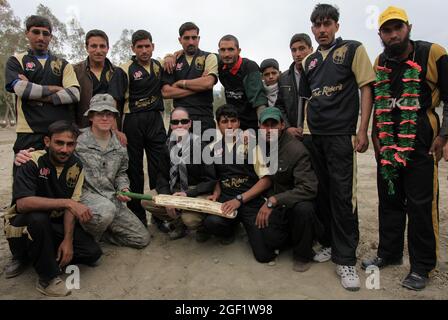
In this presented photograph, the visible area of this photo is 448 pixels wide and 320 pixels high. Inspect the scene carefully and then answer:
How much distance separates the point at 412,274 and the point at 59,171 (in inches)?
155

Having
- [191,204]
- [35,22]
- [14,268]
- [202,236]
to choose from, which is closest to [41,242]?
[14,268]

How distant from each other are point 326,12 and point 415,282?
2957mm

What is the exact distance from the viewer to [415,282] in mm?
3520

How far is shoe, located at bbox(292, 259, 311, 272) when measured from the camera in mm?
3896

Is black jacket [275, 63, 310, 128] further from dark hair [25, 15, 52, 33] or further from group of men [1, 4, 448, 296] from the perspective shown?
dark hair [25, 15, 52, 33]

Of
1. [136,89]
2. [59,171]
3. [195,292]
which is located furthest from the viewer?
[136,89]

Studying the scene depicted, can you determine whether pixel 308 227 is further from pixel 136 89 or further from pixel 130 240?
pixel 136 89

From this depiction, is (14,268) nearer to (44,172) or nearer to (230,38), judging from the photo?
(44,172)

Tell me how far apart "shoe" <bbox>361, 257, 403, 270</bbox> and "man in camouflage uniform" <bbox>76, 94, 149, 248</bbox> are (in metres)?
2.73

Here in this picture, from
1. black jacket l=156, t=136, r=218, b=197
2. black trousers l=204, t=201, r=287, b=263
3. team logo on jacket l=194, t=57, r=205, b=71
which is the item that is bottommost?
black trousers l=204, t=201, r=287, b=263

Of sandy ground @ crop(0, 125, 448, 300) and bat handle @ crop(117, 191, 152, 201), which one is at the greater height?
bat handle @ crop(117, 191, 152, 201)

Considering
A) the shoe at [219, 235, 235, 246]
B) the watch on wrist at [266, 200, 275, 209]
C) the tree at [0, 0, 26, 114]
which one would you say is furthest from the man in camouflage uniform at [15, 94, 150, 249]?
the tree at [0, 0, 26, 114]

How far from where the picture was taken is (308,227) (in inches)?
153

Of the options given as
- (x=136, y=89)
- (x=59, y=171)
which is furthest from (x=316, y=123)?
(x=59, y=171)
